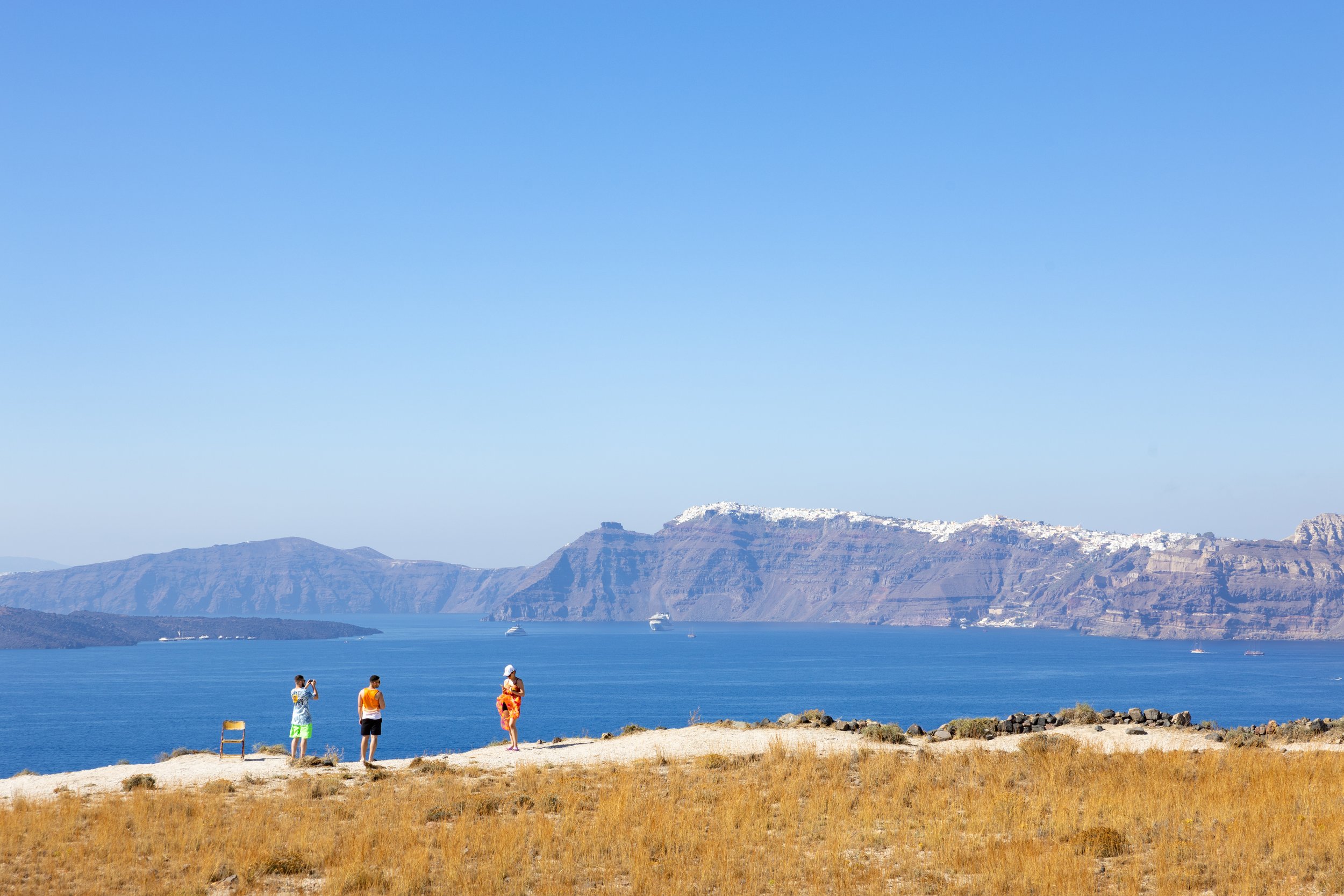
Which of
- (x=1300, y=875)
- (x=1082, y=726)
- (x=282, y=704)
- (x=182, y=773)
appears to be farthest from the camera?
(x=282, y=704)

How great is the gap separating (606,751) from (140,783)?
982 cm

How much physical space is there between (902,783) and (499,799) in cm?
731

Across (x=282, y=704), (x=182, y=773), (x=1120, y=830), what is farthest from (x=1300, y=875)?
(x=282, y=704)

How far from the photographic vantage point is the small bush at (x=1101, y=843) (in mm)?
15223

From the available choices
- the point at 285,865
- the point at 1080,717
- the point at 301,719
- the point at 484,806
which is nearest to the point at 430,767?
the point at 301,719

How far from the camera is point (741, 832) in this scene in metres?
16.6

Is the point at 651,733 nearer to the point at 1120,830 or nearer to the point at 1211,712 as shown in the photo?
the point at 1120,830

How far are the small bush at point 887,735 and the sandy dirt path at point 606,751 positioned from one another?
295 mm

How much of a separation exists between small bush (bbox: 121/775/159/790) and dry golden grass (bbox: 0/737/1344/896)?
1.24 feet

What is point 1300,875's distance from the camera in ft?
44.5

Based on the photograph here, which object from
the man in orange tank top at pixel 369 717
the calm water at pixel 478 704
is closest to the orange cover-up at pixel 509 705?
the man in orange tank top at pixel 369 717

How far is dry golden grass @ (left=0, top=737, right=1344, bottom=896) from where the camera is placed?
1418cm

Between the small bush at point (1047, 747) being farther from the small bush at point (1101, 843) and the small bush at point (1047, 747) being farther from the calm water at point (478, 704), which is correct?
the calm water at point (478, 704)

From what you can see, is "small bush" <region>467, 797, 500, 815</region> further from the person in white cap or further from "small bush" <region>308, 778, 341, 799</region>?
the person in white cap
